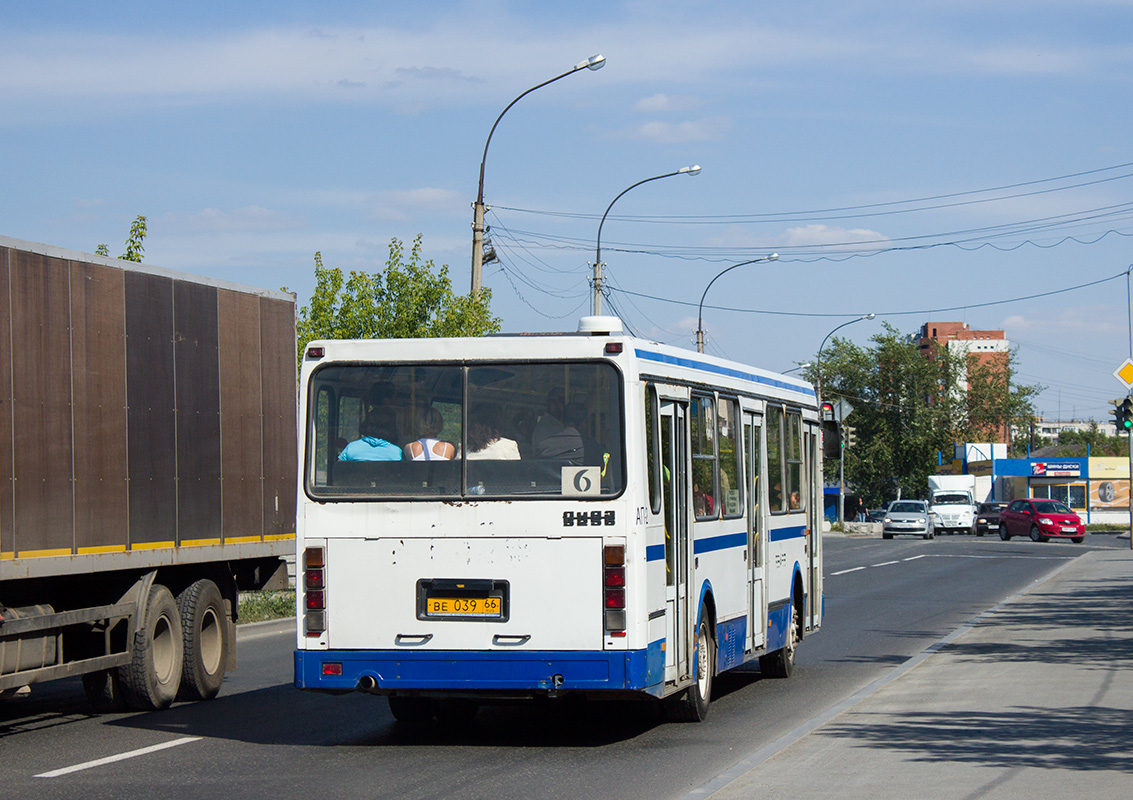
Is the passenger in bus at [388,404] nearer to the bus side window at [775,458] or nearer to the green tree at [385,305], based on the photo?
the bus side window at [775,458]

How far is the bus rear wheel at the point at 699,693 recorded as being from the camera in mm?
11438

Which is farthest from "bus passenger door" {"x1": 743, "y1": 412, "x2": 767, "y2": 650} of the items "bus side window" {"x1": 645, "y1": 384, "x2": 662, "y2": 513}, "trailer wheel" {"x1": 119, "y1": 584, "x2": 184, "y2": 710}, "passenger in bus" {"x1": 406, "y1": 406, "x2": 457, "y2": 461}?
"trailer wheel" {"x1": 119, "y1": 584, "x2": 184, "y2": 710}

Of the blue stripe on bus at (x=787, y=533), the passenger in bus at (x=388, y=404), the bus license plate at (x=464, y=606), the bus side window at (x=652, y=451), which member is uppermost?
the passenger in bus at (x=388, y=404)

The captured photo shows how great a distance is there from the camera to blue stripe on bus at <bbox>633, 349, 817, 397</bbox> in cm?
1069

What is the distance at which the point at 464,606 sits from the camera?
32.9 ft

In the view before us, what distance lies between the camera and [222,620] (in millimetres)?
13234

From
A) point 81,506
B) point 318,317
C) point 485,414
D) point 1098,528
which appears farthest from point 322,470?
point 1098,528

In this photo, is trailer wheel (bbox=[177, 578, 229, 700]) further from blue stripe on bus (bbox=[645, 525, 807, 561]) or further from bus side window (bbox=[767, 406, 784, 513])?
bus side window (bbox=[767, 406, 784, 513])

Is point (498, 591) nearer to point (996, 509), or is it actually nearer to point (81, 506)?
point (81, 506)

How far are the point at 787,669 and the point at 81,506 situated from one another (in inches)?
277

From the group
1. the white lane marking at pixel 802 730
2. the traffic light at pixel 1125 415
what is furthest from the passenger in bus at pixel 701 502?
the traffic light at pixel 1125 415

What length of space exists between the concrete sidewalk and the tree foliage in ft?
342


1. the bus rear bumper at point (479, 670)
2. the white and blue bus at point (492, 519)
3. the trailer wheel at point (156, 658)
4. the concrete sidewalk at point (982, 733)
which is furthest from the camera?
the trailer wheel at point (156, 658)

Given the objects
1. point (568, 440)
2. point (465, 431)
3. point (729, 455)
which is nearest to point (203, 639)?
point (465, 431)
